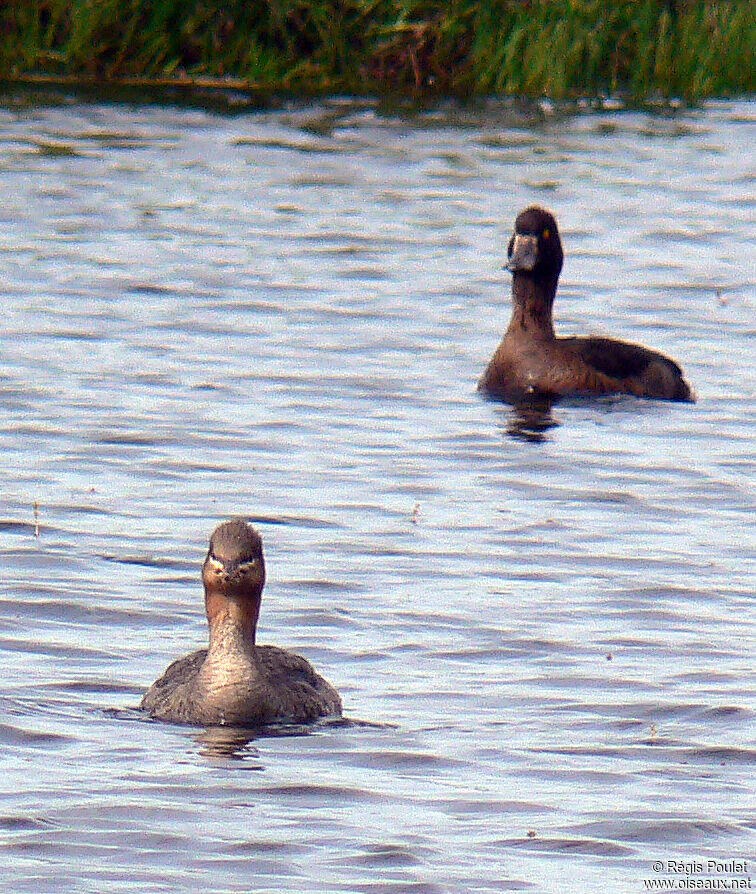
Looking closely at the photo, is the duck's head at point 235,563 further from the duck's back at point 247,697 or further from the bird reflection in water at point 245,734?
the bird reflection in water at point 245,734

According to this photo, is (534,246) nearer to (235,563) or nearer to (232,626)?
(235,563)

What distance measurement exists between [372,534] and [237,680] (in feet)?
11.3

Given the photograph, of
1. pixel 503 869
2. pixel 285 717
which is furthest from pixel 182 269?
pixel 503 869

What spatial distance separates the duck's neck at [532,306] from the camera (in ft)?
56.4

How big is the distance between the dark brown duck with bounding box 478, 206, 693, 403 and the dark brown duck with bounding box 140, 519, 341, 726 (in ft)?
25.6

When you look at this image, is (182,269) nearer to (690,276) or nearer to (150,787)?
(690,276)

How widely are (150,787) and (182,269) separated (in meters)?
14.2

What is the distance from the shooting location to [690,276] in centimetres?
2250

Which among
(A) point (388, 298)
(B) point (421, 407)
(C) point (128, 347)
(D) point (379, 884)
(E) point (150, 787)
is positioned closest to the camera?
(D) point (379, 884)

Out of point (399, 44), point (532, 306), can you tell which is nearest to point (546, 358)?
point (532, 306)

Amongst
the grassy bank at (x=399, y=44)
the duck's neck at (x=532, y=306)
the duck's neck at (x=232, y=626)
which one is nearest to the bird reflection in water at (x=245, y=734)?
the duck's neck at (x=232, y=626)

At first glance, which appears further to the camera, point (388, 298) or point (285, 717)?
point (388, 298)

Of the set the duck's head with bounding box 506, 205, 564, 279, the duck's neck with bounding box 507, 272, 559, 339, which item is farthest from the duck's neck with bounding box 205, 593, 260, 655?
the duck's head with bounding box 506, 205, 564, 279

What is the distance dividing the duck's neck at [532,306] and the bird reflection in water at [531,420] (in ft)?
2.11
